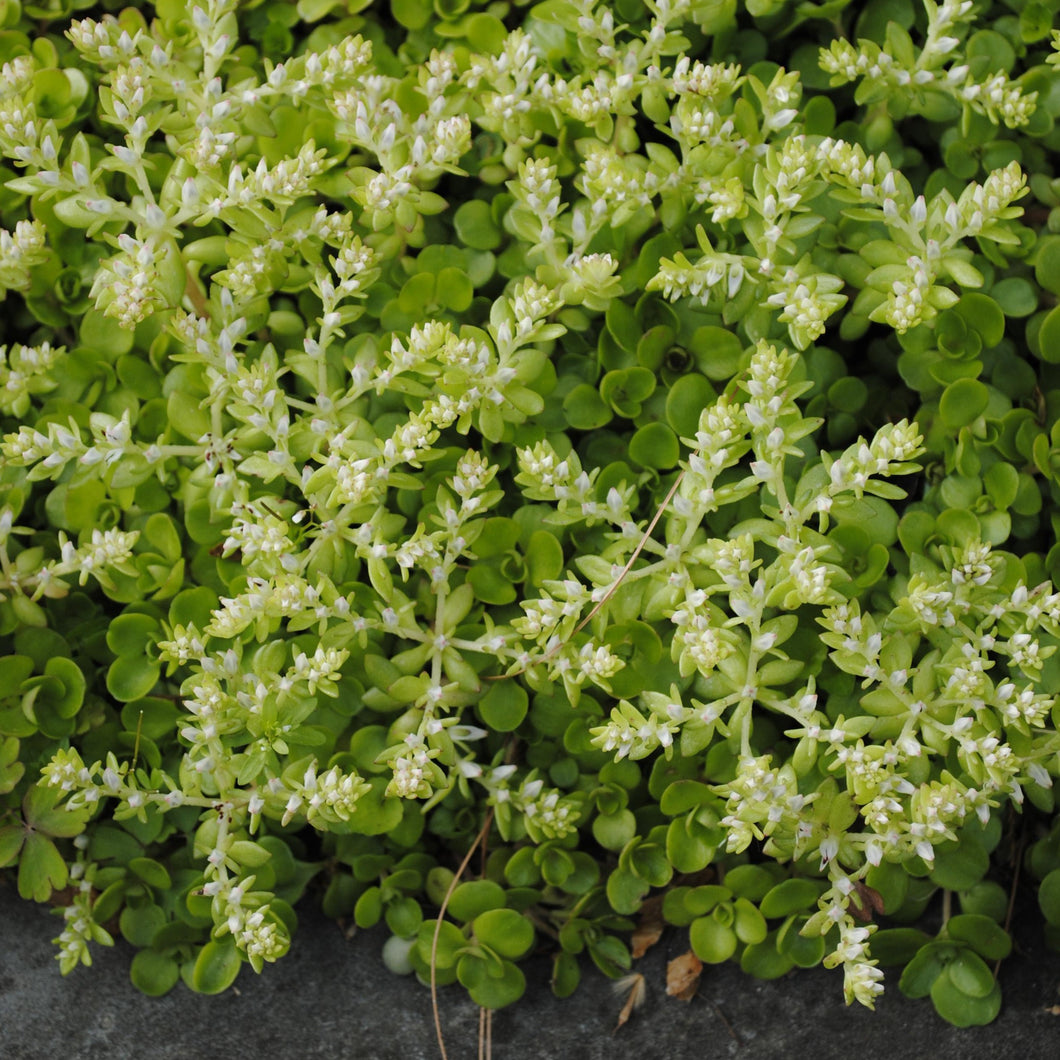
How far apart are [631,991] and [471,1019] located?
288 mm

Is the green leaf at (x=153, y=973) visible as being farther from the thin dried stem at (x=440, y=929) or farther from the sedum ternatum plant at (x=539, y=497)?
the thin dried stem at (x=440, y=929)

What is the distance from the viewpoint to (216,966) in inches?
67.6

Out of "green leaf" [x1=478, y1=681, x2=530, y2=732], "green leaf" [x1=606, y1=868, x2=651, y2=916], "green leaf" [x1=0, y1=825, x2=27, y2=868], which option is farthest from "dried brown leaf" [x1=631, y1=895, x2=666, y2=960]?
"green leaf" [x1=0, y1=825, x2=27, y2=868]

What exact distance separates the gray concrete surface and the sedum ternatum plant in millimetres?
82

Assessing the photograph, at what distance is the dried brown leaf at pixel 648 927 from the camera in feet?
6.26

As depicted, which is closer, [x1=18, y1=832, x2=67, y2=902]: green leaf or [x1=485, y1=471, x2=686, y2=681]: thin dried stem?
Answer: [x1=485, y1=471, x2=686, y2=681]: thin dried stem

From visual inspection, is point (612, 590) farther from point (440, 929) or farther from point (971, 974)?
point (971, 974)

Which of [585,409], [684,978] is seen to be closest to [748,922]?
[684,978]

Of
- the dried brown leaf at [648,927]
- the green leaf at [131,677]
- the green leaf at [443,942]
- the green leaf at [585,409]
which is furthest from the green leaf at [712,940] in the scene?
the green leaf at [131,677]

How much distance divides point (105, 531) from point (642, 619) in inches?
37.3

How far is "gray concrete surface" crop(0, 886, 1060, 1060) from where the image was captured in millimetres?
1804

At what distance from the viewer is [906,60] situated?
70.1 inches

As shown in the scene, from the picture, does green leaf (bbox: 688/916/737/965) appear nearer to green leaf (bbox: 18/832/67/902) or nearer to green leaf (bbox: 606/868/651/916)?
green leaf (bbox: 606/868/651/916)

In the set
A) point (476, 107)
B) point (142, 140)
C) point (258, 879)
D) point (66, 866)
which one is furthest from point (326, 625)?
point (476, 107)
